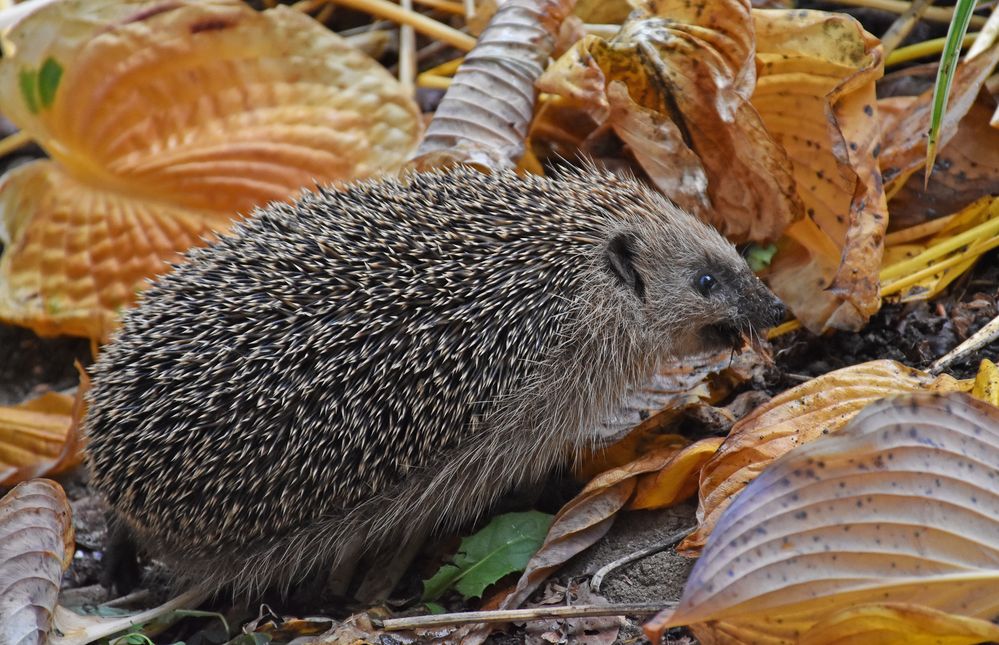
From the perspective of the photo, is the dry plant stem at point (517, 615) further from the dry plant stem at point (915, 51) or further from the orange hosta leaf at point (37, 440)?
the dry plant stem at point (915, 51)

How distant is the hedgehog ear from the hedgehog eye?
0.24 meters

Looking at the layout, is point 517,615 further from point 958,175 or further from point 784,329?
point 958,175

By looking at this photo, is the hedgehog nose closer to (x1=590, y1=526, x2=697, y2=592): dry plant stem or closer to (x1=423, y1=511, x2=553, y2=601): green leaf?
(x1=590, y1=526, x2=697, y2=592): dry plant stem

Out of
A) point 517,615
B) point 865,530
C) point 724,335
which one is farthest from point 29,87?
point 865,530

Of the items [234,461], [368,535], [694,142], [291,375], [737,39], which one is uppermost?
[737,39]

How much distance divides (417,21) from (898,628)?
471 centimetres

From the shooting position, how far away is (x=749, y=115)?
15.1 ft

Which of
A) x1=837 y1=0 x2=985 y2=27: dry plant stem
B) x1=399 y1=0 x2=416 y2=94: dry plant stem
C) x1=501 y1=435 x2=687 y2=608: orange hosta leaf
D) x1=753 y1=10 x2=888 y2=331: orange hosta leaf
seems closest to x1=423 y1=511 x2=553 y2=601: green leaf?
x1=501 y1=435 x2=687 y2=608: orange hosta leaf

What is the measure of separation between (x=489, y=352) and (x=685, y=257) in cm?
101

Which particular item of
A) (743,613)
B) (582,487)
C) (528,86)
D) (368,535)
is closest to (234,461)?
(368,535)

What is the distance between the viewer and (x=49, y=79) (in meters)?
5.62

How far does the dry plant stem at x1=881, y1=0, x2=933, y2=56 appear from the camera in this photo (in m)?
5.29

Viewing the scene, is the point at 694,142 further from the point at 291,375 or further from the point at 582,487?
the point at 291,375

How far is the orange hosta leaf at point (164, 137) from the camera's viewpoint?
225 inches
